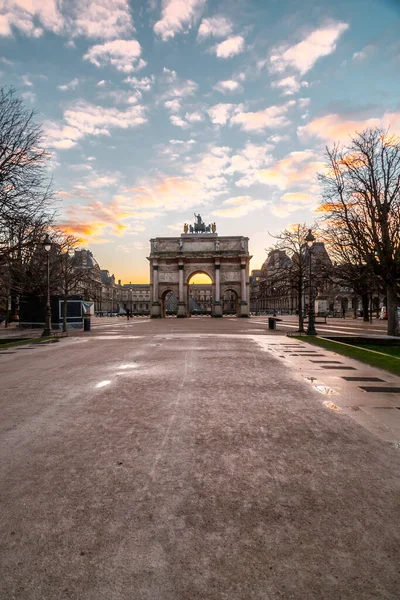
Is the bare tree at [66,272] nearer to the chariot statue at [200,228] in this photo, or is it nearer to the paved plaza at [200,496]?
the paved plaza at [200,496]

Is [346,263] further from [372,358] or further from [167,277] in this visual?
[167,277]

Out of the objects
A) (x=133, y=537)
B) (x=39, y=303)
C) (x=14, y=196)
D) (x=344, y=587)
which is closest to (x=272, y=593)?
(x=344, y=587)

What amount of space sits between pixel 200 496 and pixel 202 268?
5942 cm

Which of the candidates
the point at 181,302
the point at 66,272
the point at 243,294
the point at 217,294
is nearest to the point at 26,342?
the point at 66,272

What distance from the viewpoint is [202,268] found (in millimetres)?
62281

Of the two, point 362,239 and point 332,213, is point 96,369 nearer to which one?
point 362,239

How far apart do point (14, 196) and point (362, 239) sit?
18083 mm

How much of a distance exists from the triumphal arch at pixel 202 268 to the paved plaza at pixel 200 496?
181 feet

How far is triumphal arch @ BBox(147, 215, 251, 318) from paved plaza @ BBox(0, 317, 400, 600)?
55.0m

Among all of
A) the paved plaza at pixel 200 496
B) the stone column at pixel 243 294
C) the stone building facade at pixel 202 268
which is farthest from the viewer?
the stone building facade at pixel 202 268

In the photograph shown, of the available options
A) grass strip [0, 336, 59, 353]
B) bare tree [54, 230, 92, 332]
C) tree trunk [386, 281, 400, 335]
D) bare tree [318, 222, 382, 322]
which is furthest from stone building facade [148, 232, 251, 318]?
grass strip [0, 336, 59, 353]

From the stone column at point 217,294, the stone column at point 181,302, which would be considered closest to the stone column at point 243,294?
the stone column at point 217,294

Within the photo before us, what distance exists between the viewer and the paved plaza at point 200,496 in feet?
7.62

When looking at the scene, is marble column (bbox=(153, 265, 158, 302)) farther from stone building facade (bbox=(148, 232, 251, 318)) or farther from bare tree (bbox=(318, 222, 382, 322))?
bare tree (bbox=(318, 222, 382, 322))
